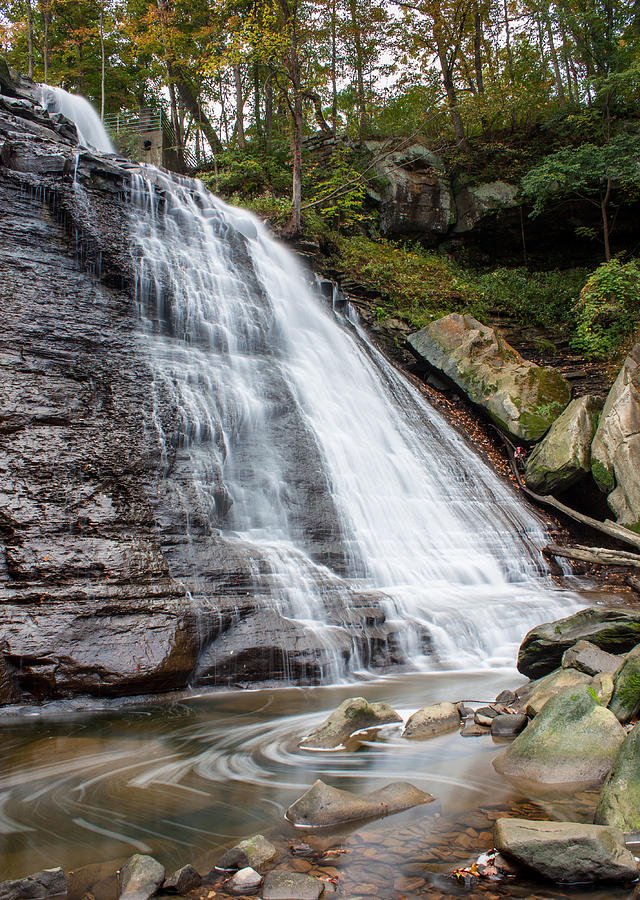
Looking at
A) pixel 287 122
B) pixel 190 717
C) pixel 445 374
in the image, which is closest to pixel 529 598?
pixel 190 717

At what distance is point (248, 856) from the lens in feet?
7.89

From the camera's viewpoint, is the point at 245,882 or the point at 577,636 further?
the point at 577,636

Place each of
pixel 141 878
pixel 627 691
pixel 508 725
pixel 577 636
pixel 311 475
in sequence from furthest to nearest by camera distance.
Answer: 1. pixel 311 475
2. pixel 577 636
3. pixel 508 725
4. pixel 627 691
5. pixel 141 878

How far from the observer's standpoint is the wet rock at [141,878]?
86.4 inches

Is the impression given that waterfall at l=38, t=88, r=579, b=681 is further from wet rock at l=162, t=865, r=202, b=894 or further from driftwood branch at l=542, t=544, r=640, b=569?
wet rock at l=162, t=865, r=202, b=894

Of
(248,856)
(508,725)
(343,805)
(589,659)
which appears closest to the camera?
(248,856)

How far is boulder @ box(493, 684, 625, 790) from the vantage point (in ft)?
9.96

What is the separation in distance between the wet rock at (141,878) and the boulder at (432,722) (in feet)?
7.01

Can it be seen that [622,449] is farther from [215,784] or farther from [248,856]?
[248,856]

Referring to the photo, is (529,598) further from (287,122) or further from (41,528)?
(287,122)

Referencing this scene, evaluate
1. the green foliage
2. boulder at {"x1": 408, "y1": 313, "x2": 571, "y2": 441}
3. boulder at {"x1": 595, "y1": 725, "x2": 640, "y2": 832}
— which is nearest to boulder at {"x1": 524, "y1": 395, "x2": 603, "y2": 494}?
boulder at {"x1": 408, "y1": 313, "x2": 571, "y2": 441}

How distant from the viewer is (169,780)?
11.3 feet

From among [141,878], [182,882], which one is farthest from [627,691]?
[141,878]

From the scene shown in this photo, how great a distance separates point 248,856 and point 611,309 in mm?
15584
